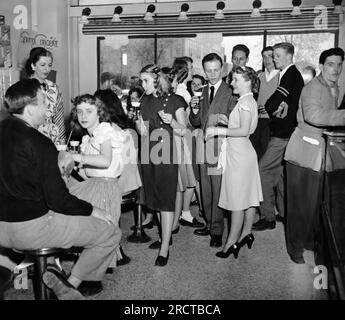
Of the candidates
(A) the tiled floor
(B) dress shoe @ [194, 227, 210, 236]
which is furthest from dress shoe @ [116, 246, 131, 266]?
(B) dress shoe @ [194, 227, 210, 236]

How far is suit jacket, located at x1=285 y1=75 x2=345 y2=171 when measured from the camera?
2965mm

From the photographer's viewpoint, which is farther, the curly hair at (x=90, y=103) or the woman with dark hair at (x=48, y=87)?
the woman with dark hair at (x=48, y=87)

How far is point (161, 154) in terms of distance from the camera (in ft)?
10.7

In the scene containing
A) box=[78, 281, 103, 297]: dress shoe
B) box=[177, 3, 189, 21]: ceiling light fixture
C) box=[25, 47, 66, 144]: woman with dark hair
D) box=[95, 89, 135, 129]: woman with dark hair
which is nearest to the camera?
box=[78, 281, 103, 297]: dress shoe

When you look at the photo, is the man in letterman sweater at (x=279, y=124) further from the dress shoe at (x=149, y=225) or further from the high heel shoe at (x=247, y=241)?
the dress shoe at (x=149, y=225)

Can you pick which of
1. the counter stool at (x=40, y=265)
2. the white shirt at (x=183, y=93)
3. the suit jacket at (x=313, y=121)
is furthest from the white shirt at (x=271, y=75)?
the counter stool at (x=40, y=265)

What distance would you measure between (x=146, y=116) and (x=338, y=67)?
1511 mm

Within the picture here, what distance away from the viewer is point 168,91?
3252 millimetres

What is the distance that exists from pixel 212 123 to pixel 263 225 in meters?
1.37

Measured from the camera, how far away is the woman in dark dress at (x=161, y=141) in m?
3.23

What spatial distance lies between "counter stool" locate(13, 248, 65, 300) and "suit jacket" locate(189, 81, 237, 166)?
177cm

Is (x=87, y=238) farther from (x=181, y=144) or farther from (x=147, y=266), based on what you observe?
(x=181, y=144)

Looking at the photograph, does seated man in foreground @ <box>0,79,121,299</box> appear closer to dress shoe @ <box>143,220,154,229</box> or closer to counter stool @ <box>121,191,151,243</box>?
counter stool @ <box>121,191,151,243</box>

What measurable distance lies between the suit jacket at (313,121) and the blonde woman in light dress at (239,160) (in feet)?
1.14
